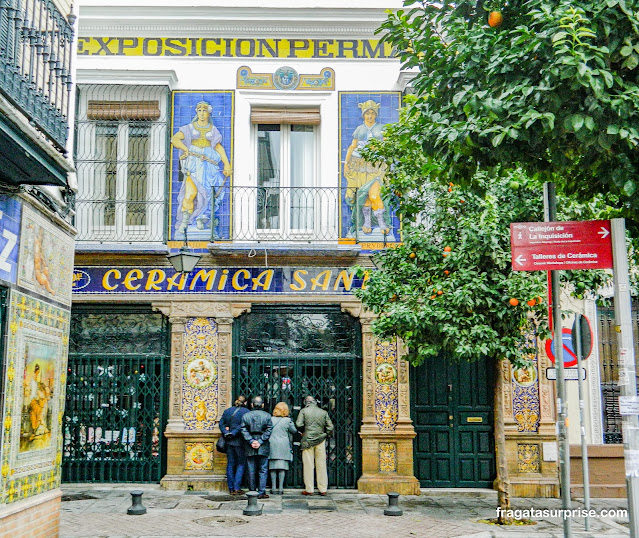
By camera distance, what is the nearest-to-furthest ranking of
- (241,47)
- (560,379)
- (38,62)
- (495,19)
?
1. (495,19)
2. (560,379)
3. (38,62)
4. (241,47)

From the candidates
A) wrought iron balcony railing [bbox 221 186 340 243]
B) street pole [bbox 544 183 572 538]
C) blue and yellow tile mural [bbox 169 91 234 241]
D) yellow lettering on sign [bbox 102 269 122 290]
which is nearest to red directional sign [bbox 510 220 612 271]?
street pole [bbox 544 183 572 538]

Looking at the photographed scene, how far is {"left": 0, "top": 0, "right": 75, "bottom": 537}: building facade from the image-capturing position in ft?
24.7

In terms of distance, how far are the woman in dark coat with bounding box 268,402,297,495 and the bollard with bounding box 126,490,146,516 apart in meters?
2.54

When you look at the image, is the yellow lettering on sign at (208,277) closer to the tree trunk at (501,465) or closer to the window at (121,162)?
the window at (121,162)

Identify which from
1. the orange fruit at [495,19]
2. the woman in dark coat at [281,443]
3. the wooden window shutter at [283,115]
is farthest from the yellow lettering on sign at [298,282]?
the orange fruit at [495,19]

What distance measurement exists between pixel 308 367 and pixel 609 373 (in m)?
5.49

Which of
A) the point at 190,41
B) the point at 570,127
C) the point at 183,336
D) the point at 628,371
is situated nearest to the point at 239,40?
the point at 190,41

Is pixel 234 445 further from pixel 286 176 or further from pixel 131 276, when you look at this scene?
pixel 286 176

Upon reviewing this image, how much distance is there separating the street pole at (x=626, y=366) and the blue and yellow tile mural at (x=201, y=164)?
29.5ft

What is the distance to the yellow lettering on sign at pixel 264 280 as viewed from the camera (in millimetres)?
14305

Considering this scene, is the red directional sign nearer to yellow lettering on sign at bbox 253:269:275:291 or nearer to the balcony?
the balcony

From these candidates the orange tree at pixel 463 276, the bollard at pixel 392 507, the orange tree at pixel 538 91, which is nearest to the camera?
the orange tree at pixel 538 91

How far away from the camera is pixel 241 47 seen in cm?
1498

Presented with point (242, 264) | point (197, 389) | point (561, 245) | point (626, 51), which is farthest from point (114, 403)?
point (626, 51)
